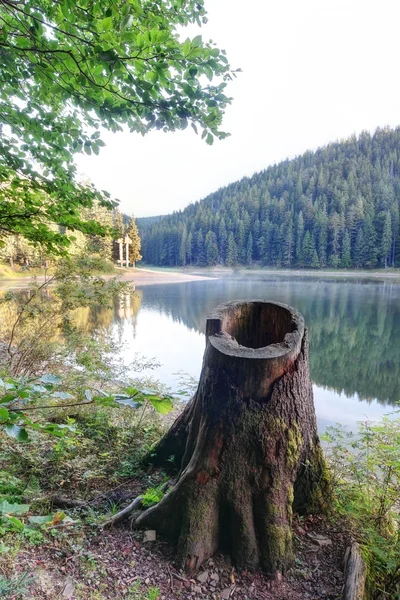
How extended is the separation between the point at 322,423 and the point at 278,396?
16.4 ft

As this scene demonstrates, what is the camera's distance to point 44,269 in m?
5.72

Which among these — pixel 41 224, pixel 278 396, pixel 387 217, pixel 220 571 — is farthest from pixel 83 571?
pixel 387 217

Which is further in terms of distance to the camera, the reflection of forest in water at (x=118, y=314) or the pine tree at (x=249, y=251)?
the pine tree at (x=249, y=251)

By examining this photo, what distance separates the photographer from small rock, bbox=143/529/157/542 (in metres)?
1.93

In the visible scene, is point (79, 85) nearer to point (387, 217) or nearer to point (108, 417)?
point (108, 417)

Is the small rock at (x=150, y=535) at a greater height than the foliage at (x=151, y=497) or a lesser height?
lesser

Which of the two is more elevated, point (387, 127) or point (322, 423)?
point (387, 127)

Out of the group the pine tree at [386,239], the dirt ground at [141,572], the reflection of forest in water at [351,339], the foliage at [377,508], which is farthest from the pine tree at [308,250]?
the dirt ground at [141,572]

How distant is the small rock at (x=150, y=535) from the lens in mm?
1928

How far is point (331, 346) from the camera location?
1274 cm

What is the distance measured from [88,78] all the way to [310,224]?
67.0m

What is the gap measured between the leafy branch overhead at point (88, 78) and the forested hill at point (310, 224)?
57.3 metres

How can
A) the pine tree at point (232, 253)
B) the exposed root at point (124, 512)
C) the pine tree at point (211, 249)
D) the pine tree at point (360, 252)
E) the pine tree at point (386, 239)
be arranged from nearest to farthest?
the exposed root at point (124, 512)
the pine tree at point (386, 239)
the pine tree at point (360, 252)
the pine tree at point (232, 253)
the pine tree at point (211, 249)

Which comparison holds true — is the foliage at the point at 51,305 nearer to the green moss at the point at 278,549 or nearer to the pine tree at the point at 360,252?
the green moss at the point at 278,549
